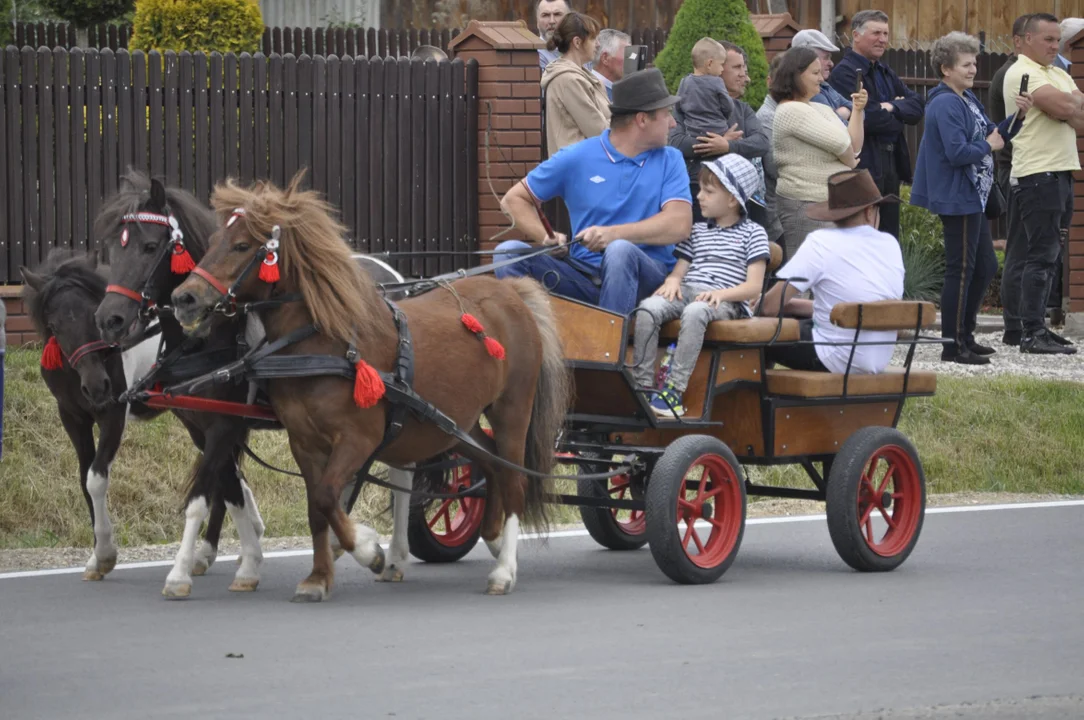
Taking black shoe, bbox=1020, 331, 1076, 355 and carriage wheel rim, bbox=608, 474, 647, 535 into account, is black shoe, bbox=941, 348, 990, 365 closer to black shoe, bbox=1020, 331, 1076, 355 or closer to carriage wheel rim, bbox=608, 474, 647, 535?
black shoe, bbox=1020, 331, 1076, 355

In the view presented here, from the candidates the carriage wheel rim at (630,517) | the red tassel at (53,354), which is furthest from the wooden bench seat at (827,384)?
the red tassel at (53,354)

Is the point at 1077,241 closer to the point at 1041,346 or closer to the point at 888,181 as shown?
the point at 1041,346

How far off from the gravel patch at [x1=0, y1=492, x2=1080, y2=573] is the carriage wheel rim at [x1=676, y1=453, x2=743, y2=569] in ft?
7.30

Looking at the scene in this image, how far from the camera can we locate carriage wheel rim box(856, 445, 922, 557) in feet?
28.6

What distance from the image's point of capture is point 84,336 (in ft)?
26.8

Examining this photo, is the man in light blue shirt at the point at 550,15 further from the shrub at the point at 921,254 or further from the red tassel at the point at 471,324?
the red tassel at the point at 471,324

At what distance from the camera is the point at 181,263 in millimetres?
7637

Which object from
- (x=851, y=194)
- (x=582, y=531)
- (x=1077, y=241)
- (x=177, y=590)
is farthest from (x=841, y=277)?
(x=1077, y=241)

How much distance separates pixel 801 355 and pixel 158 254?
3.26 m

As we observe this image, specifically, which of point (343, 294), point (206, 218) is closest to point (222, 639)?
point (343, 294)

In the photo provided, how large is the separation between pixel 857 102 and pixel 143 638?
7.35m

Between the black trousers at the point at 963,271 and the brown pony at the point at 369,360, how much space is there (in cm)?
614

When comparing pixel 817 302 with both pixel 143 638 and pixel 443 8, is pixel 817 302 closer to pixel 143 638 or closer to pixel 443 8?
pixel 143 638

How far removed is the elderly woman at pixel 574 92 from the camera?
1108 centimetres
